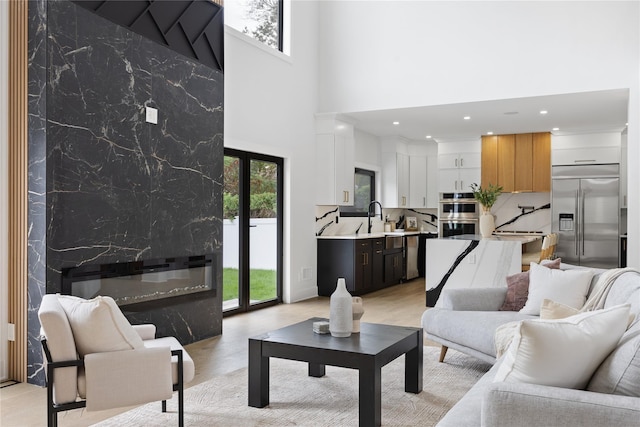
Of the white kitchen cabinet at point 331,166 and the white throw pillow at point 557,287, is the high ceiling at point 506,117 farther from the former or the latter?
the white throw pillow at point 557,287

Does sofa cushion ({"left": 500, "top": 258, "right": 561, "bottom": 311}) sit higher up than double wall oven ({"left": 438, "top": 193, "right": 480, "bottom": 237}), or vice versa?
double wall oven ({"left": 438, "top": 193, "right": 480, "bottom": 237})

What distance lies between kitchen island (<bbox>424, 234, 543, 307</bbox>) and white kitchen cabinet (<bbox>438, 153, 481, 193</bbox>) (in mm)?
3076

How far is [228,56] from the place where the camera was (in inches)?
244

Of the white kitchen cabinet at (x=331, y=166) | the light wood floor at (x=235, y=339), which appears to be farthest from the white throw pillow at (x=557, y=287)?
the white kitchen cabinet at (x=331, y=166)

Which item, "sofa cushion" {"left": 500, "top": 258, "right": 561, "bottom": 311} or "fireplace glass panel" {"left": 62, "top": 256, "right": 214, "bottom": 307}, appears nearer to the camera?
"fireplace glass panel" {"left": 62, "top": 256, "right": 214, "bottom": 307}

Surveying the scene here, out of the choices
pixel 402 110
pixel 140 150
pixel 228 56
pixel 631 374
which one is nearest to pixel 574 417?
pixel 631 374

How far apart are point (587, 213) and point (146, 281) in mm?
6733

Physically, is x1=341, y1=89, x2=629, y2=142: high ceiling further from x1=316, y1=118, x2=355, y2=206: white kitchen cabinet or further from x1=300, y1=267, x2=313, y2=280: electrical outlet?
x1=300, y1=267, x2=313, y2=280: electrical outlet

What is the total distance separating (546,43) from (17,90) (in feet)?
17.6

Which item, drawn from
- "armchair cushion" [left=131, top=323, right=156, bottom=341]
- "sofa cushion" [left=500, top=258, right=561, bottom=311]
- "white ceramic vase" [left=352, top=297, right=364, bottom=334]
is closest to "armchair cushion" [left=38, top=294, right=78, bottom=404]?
"armchair cushion" [left=131, top=323, right=156, bottom=341]

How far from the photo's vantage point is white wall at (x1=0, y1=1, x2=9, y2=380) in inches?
153

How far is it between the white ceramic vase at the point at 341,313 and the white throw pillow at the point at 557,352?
140 cm

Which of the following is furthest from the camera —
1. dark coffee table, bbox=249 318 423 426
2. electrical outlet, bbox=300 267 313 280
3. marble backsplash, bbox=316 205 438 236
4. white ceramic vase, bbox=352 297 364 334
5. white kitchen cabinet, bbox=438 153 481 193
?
white kitchen cabinet, bbox=438 153 481 193

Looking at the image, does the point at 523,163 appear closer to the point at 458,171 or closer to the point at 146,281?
the point at 458,171
